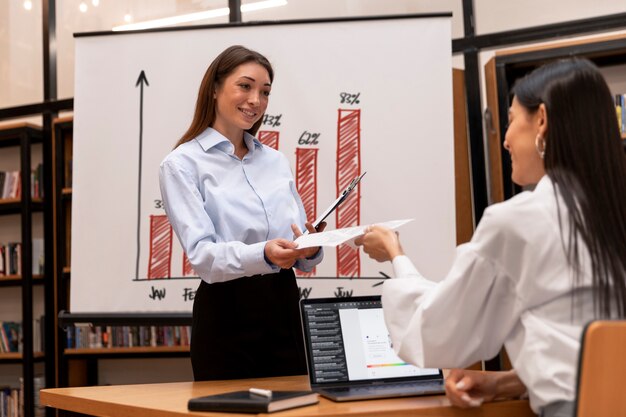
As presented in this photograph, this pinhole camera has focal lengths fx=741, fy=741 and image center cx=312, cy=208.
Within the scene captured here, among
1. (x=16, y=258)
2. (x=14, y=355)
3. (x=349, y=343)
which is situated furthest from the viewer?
(x=16, y=258)

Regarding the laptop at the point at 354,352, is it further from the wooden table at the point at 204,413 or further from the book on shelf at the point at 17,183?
the book on shelf at the point at 17,183

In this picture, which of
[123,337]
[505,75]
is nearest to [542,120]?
[505,75]

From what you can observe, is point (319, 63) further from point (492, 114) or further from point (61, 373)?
point (61, 373)

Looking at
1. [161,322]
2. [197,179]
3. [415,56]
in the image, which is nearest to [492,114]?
[415,56]

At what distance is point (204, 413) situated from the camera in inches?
54.0

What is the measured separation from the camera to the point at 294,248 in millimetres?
2018

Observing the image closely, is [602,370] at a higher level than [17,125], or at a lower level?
lower

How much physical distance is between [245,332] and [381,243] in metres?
0.63

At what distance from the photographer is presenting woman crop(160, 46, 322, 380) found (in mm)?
2082

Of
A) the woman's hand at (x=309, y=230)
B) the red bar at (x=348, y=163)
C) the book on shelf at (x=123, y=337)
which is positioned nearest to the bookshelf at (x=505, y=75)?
the red bar at (x=348, y=163)

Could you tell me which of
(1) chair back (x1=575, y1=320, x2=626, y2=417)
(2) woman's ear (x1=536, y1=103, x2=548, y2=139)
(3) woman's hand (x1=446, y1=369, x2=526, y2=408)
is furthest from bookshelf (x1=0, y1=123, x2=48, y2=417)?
(1) chair back (x1=575, y1=320, x2=626, y2=417)

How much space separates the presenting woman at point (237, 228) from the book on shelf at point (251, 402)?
627 mm

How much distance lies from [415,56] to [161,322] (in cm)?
184

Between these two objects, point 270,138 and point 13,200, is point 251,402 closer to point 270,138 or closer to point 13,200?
point 270,138
